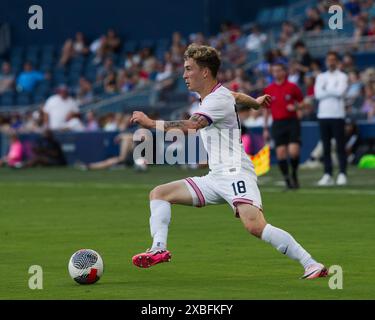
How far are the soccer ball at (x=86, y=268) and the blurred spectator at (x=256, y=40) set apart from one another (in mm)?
26824

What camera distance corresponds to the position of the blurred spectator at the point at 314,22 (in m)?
36.0

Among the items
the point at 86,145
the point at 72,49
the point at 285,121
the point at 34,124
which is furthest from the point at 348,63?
the point at 72,49

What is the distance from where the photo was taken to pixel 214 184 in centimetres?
1140

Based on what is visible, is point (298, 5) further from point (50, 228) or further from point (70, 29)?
point (50, 228)

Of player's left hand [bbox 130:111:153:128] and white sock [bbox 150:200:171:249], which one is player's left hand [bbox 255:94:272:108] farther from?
player's left hand [bbox 130:111:153:128]

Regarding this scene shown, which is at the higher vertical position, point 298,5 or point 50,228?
point 298,5

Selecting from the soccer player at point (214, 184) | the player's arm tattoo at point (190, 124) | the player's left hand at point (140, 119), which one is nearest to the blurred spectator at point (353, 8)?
the soccer player at point (214, 184)

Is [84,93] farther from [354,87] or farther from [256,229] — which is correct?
[256,229]

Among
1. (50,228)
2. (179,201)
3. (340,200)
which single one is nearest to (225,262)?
(179,201)

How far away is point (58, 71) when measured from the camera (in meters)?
45.5

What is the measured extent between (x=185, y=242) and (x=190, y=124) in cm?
386

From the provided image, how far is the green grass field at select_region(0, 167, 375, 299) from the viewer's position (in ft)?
34.4
